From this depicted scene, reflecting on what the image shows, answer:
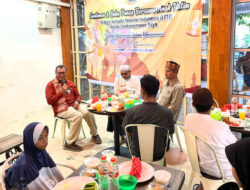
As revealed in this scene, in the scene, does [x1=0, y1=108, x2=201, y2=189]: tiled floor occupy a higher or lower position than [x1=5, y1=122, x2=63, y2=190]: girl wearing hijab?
lower

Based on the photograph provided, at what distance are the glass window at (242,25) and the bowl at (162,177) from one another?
2751 millimetres

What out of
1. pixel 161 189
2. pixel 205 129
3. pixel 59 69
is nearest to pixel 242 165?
pixel 161 189

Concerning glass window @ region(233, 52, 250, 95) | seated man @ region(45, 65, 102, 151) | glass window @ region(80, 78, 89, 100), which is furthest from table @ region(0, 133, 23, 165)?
glass window @ region(80, 78, 89, 100)

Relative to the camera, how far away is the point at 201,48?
13.1 feet

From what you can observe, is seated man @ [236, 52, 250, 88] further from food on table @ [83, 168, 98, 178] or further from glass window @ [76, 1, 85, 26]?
glass window @ [76, 1, 85, 26]

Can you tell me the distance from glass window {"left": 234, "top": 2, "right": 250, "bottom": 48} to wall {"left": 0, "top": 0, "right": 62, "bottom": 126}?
3.87m

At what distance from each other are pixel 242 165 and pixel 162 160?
1213mm

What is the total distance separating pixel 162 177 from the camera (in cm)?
155

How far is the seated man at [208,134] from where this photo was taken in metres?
1.93

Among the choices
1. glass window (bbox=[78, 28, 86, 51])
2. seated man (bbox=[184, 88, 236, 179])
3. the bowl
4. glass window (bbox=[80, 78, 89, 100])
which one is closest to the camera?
the bowl

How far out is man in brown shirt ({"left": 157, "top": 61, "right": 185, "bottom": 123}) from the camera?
325cm

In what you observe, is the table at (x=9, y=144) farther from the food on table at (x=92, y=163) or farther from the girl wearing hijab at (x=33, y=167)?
the food on table at (x=92, y=163)

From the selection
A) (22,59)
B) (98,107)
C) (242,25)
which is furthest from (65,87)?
(242,25)

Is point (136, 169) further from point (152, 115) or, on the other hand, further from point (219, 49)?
point (219, 49)
